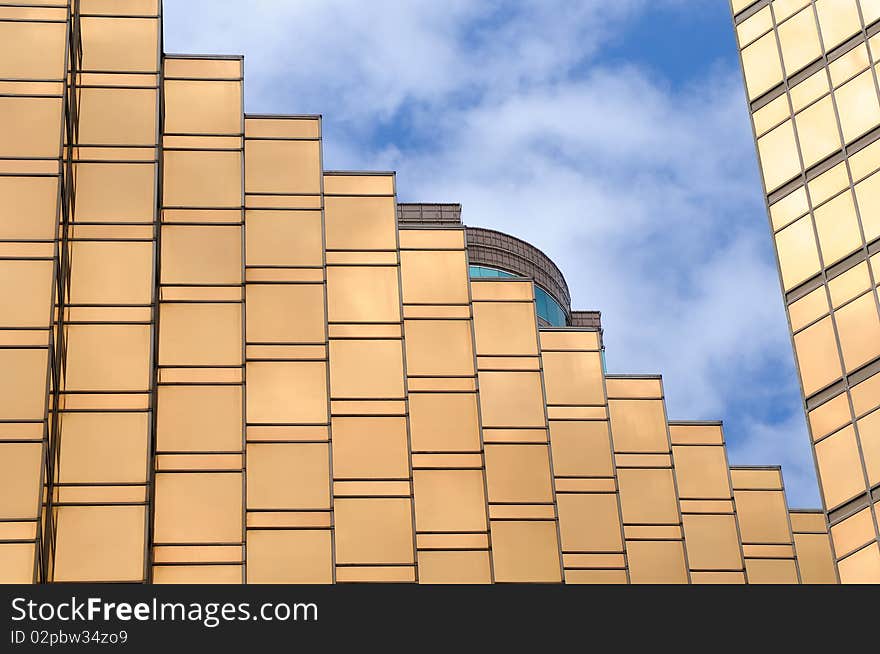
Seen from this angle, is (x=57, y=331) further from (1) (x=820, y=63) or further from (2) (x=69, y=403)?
(1) (x=820, y=63)

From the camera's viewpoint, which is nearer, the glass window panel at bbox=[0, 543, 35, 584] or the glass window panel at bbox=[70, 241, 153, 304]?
the glass window panel at bbox=[0, 543, 35, 584]

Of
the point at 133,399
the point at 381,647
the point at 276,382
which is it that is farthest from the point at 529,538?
the point at 381,647

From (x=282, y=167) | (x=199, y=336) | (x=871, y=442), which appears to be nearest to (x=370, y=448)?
(x=199, y=336)

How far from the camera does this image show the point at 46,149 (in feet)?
140

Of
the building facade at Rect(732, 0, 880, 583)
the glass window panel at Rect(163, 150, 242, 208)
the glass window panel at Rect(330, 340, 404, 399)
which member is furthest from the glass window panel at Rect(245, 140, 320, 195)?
the building facade at Rect(732, 0, 880, 583)

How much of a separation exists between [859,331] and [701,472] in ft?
Result: 68.1

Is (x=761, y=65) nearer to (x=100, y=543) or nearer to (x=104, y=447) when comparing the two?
(x=104, y=447)

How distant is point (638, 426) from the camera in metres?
57.5

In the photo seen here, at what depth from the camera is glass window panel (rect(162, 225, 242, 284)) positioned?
151 feet

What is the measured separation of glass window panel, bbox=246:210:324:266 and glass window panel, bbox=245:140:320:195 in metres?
1.04

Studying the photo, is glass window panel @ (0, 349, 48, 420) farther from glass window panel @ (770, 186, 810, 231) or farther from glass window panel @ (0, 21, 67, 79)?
glass window panel @ (770, 186, 810, 231)

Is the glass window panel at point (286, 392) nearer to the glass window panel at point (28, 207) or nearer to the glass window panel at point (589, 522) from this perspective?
the glass window panel at point (28, 207)

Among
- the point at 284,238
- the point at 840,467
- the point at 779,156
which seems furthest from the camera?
the point at 284,238

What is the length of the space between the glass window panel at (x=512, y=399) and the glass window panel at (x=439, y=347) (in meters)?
1.64
